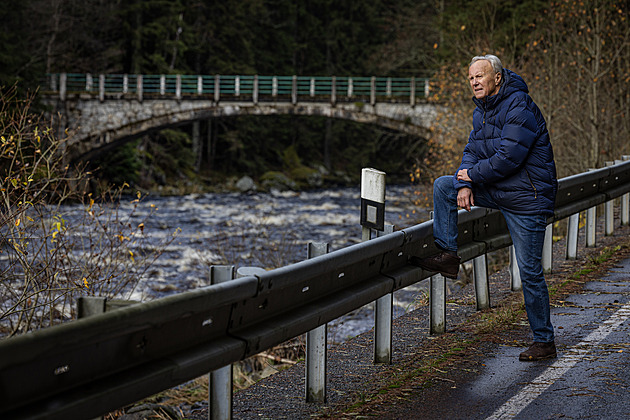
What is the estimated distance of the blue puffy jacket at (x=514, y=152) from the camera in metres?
4.94

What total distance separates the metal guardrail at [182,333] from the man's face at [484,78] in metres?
1.02

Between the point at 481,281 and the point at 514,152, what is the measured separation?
1925mm

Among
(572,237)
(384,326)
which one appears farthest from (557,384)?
(572,237)

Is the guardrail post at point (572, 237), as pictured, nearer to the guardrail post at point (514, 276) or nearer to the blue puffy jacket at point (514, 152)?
the guardrail post at point (514, 276)

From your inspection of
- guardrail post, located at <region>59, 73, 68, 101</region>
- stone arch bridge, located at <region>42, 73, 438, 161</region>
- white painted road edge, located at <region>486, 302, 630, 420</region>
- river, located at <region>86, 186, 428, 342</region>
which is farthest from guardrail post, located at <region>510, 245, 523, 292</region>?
guardrail post, located at <region>59, 73, 68, 101</region>

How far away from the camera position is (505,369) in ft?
16.5

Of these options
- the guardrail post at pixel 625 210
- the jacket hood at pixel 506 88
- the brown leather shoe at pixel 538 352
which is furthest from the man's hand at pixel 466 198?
the guardrail post at pixel 625 210

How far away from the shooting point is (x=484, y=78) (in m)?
5.01

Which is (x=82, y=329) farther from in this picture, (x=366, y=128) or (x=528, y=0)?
(x=366, y=128)

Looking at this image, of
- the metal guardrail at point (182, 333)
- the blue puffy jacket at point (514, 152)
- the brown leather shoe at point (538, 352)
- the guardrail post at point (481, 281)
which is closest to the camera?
the metal guardrail at point (182, 333)

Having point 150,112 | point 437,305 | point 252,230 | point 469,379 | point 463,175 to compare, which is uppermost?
point 463,175

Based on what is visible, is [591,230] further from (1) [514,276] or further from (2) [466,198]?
(2) [466,198]

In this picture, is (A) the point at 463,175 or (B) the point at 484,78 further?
(A) the point at 463,175

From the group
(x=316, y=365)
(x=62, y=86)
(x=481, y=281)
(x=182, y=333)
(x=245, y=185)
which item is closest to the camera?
(x=182, y=333)
